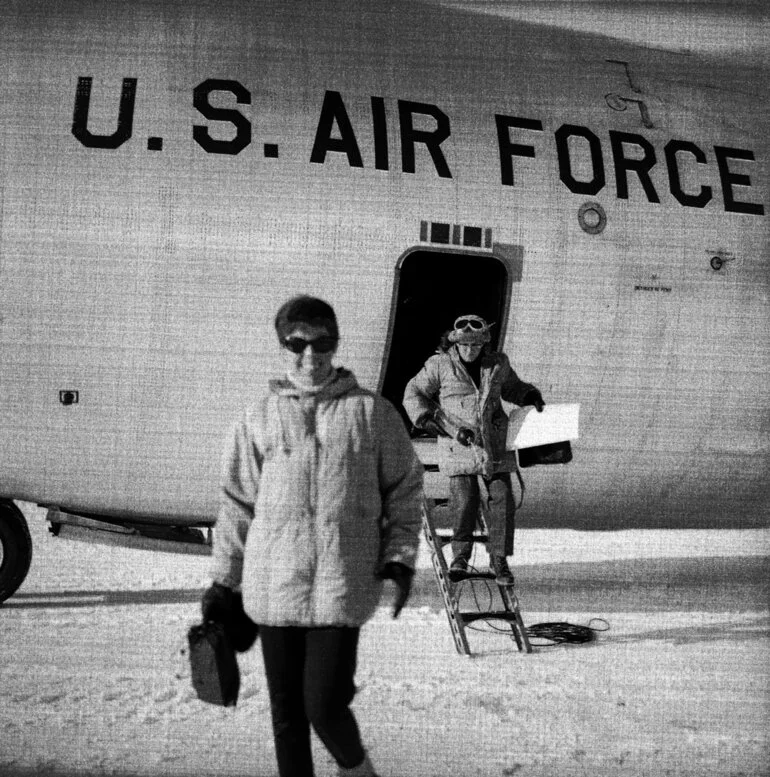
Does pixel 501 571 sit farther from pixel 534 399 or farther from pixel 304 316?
pixel 304 316

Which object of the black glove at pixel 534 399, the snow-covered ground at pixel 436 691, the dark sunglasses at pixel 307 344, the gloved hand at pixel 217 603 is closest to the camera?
the gloved hand at pixel 217 603

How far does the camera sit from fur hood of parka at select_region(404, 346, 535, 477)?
6.69 meters

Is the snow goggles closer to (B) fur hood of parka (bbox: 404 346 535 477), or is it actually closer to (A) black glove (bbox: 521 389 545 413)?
(B) fur hood of parka (bbox: 404 346 535 477)

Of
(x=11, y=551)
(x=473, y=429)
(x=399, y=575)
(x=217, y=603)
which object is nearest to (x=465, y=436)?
(x=473, y=429)

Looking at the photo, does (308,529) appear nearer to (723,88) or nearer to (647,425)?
(647,425)

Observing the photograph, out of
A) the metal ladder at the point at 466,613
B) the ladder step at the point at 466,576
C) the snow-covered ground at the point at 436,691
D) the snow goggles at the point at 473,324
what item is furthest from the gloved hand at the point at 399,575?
the snow goggles at the point at 473,324

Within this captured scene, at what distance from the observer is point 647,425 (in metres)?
7.57

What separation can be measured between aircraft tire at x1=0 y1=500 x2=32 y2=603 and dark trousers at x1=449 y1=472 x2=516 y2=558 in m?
2.87

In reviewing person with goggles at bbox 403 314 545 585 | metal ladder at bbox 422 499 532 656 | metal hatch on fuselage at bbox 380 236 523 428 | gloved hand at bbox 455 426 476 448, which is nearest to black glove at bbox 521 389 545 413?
person with goggles at bbox 403 314 545 585

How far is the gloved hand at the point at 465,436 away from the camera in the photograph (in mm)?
6605

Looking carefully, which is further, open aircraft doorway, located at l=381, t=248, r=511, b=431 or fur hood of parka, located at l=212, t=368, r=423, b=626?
open aircraft doorway, located at l=381, t=248, r=511, b=431

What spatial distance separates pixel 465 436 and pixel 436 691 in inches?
69.5

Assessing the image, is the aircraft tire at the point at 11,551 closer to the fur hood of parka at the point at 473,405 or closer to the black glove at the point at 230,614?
the fur hood of parka at the point at 473,405

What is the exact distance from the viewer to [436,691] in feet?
17.6
